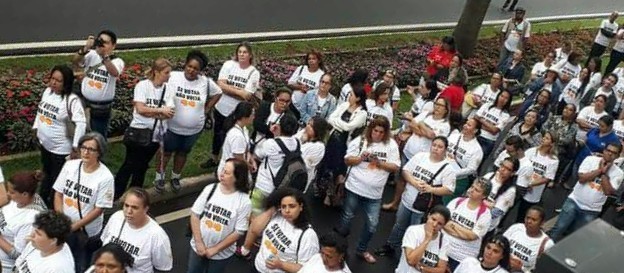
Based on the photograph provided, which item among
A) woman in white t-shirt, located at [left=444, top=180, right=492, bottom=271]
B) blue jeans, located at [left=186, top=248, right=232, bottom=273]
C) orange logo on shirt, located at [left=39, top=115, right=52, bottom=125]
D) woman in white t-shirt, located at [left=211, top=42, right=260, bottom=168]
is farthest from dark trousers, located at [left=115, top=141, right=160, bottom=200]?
woman in white t-shirt, located at [left=444, top=180, right=492, bottom=271]

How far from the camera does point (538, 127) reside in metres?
10.1

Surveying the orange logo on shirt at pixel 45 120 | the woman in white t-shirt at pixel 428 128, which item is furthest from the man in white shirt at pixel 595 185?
the orange logo on shirt at pixel 45 120

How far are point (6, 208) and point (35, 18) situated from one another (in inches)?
334

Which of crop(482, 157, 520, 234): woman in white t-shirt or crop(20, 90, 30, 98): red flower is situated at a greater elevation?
crop(20, 90, 30, 98): red flower

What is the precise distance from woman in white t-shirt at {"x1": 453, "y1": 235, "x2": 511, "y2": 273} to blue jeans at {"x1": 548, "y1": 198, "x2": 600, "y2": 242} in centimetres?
273

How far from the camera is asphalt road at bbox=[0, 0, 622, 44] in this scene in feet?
41.5

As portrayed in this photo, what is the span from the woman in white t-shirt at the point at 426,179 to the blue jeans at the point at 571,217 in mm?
1864

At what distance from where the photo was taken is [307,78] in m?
8.86

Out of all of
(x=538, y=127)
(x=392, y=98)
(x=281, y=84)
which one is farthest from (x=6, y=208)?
(x=538, y=127)

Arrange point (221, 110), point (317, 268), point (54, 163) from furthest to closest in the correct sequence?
point (221, 110) → point (54, 163) → point (317, 268)

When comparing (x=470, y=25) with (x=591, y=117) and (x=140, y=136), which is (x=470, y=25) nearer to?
(x=591, y=117)

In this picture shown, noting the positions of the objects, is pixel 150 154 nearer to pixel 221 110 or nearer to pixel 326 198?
pixel 221 110

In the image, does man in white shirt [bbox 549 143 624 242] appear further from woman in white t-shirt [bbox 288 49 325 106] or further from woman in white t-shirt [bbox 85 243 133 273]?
woman in white t-shirt [bbox 85 243 133 273]

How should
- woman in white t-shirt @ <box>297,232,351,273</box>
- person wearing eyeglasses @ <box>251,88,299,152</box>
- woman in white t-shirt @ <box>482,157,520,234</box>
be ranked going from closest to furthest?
woman in white t-shirt @ <box>297,232,351,273</box> < woman in white t-shirt @ <box>482,157,520,234</box> < person wearing eyeglasses @ <box>251,88,299,152</box>
